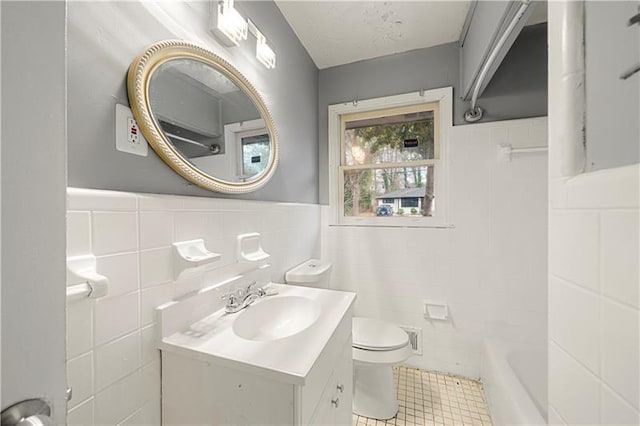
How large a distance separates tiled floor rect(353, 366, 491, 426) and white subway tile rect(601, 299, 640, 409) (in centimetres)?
141

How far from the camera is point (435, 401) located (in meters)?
1.58

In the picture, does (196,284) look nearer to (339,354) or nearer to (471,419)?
(339,354)

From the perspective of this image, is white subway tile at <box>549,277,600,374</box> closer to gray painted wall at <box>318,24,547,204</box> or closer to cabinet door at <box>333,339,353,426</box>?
cabinet door at <box>333,339,353,426</box>

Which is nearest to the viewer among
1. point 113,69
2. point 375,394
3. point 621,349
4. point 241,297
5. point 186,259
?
point 621,349

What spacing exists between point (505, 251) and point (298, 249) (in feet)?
4.62

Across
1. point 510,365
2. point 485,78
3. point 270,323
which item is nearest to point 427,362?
point 510,365

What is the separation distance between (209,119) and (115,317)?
0.77 metres

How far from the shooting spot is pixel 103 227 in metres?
0.66

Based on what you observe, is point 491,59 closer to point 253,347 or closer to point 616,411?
point 616,411

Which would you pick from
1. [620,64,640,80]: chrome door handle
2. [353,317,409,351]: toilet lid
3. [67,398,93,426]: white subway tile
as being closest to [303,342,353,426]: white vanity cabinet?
[353,317,409,351]: toilet lid

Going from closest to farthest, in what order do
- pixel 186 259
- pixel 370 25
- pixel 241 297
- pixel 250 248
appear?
pixel 186 259, pixel 241 297, pixel 250 248, pixel 370 25

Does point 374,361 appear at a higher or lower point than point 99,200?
lower

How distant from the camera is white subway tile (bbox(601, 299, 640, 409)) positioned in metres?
0.35

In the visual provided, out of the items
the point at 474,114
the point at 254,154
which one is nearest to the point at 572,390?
the point at 254,154
